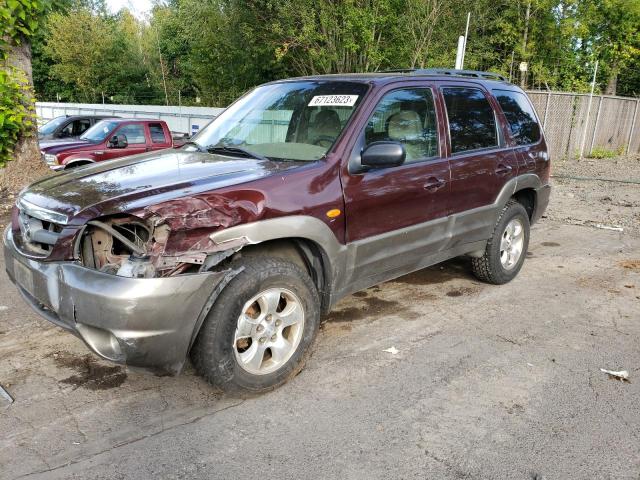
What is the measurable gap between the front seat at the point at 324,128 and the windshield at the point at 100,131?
25.4 feet

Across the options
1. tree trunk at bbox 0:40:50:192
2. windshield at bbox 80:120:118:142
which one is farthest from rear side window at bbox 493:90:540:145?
windshield at bbox 80:120:118:142

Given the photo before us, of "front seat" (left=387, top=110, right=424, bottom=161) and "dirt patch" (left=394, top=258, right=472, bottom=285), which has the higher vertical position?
"front seat" (left=387, top=110, right=424, bottom=161)

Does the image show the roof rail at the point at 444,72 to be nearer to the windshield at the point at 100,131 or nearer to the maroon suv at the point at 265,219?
the maroon suv at the point at 265,219

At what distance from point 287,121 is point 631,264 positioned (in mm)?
4444

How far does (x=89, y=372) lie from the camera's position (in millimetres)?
3436

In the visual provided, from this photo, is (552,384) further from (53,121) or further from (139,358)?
(53,121)

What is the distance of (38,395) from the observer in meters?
3.16

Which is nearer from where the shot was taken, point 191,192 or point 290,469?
point 290,469

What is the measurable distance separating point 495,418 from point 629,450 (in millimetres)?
662

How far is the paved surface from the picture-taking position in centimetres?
262

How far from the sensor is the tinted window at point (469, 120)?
4383mm

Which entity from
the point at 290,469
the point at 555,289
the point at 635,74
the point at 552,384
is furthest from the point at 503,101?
the point at 635,74

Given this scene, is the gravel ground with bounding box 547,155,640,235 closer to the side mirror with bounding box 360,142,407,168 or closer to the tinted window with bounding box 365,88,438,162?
the tinted window with bounding box 365,88,438,162

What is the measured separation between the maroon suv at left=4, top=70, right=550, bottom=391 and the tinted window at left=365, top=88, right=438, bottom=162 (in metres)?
0.01
